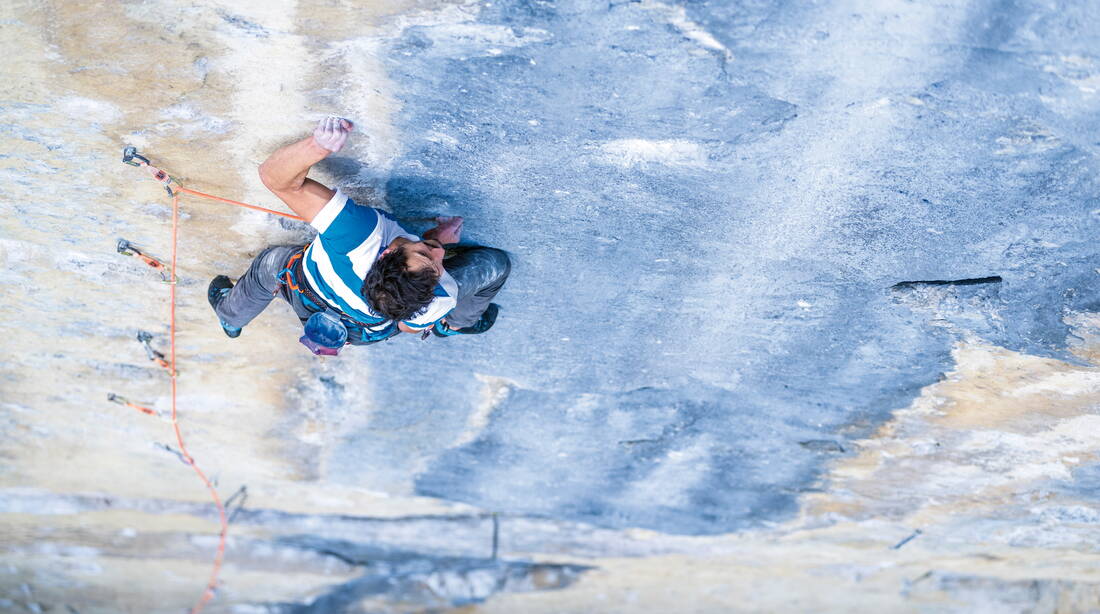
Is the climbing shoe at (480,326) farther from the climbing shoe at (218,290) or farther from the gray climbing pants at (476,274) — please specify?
the climbing shoe at (218,290)

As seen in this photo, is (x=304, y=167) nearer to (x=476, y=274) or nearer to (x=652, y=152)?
(x=476, y=274)

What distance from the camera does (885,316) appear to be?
2307 millimetres

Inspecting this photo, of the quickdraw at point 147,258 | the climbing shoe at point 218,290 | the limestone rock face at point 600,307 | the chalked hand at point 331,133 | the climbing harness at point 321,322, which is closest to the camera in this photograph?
the limestone rock face at point 600,307

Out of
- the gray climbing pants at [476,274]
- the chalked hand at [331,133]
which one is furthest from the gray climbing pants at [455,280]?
the chalked hand at [331,133]

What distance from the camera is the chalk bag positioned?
2.21m

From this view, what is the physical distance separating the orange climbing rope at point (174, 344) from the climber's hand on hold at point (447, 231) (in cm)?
38

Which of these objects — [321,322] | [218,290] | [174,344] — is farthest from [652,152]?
[174,344]

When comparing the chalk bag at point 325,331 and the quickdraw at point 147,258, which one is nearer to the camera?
the chalk bag at point 325,331

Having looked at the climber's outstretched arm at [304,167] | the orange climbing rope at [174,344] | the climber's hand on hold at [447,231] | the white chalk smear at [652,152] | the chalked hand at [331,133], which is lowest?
the orange climbing rope at [174,344]

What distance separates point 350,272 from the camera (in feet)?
6.70

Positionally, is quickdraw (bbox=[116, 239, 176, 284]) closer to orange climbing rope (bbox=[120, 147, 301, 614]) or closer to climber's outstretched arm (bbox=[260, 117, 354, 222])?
orange climbing rope (bbox=[120, 147, 301, 614])

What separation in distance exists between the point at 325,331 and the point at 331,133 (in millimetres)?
620

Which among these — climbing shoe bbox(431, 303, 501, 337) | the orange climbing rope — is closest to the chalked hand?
the orange climbing rope

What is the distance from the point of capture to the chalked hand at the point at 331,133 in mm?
1833
